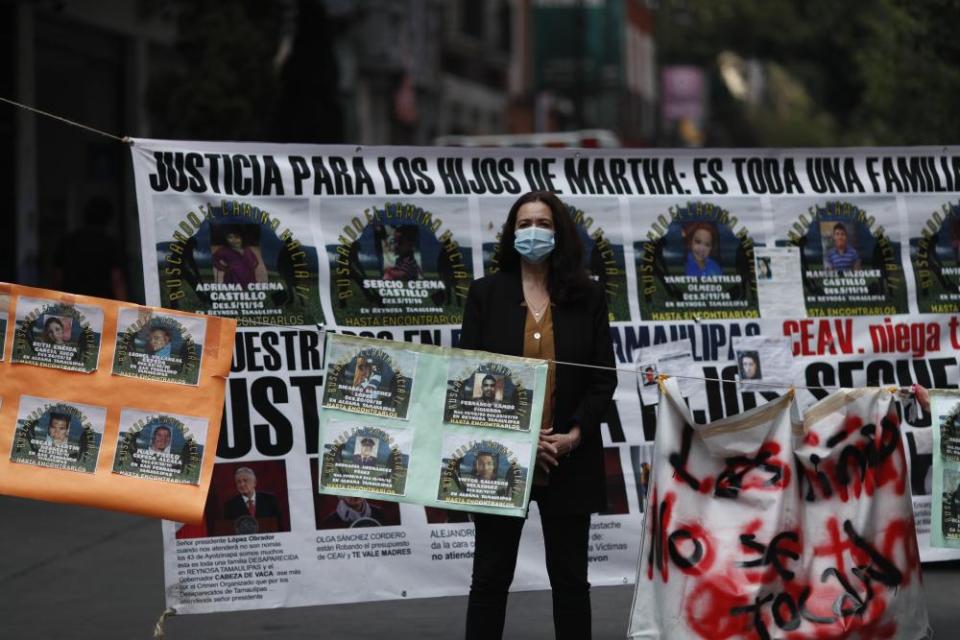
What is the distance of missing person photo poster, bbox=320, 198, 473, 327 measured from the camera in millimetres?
6422

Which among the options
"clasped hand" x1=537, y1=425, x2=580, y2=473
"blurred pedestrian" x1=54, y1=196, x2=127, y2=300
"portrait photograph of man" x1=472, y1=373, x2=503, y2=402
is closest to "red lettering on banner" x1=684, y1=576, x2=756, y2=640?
"clasped hand" x1=537, y1=425, x2=580, y2=473

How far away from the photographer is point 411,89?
28547 mm

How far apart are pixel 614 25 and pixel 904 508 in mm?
34910

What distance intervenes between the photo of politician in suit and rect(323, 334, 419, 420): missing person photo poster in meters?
0.89

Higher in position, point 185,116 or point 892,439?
point 185,116

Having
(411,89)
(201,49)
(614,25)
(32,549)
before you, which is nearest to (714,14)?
(614,25)

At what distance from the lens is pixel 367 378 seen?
5.46 metres

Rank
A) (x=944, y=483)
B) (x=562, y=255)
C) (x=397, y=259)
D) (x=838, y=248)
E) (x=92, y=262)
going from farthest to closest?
(x=92, y=262) < (x=838, y=248) < (x=397, y=259) < (x=944, y=483) < (x=562, y=255)

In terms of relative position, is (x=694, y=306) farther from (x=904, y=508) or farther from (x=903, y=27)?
(x=903, y=27)

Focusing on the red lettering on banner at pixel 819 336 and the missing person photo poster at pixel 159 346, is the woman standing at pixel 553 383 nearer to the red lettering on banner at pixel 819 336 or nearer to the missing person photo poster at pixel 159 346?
the missing person photo poster at pixel 159 346

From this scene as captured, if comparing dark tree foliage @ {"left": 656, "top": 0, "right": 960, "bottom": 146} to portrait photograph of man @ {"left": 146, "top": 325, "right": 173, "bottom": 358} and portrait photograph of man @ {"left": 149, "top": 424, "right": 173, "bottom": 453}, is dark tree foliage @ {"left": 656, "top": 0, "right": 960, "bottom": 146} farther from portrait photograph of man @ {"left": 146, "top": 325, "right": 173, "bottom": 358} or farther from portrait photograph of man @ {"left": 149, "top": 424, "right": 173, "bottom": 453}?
portrait photograph of man @ {"left": 149, "top": 424, "right": 173, "bottom": 453}

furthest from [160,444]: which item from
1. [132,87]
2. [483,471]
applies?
[132,87]

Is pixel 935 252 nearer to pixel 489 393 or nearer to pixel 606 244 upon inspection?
pixel 606 244

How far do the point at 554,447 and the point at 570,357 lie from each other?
12.0 inches
